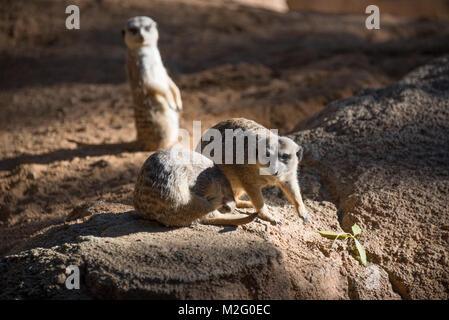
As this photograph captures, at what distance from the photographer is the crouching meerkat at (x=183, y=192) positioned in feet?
8.25

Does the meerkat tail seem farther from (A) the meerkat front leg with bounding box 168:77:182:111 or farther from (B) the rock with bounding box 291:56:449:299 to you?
(A) the meerkat front leg with bounding box 168:77:182:111

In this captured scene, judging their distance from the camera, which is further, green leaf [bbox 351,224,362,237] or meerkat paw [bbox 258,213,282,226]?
green leaf [bbox 351,224,362,237]

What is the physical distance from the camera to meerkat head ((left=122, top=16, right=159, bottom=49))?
15.1ft

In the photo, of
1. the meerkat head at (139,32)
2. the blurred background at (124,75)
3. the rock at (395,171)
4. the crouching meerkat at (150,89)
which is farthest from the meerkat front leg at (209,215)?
the meerkat head at (139,32)

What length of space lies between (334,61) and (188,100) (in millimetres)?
2690

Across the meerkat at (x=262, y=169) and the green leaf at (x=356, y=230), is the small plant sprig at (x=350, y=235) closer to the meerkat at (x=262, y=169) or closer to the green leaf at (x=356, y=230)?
the green leaf at (x=356, y=230)

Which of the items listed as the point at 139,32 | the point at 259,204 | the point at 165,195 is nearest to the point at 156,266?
the point at 165,195

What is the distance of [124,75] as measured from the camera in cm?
727

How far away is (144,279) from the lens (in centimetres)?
216

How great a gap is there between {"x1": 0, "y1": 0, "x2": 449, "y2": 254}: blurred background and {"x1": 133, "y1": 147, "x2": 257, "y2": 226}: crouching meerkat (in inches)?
54.0

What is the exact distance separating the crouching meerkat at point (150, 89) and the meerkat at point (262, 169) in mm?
2124

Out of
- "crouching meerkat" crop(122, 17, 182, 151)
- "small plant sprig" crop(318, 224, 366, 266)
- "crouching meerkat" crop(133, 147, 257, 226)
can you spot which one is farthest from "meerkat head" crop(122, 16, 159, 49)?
"small plant sprig" crop(318, 224, 366, 266)

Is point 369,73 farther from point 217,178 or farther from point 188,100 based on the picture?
point 217,178

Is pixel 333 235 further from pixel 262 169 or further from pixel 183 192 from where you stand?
pixel 183 192
